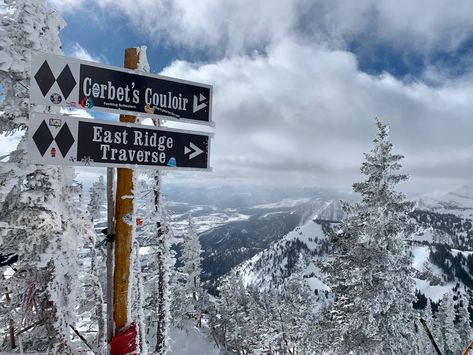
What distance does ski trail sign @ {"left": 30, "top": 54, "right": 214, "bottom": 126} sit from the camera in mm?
3285

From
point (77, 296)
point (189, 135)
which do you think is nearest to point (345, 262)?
point (77, 296)

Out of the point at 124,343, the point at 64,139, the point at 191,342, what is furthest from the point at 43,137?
the point at 191,342

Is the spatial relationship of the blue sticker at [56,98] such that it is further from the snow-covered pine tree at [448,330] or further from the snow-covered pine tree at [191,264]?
the snow-covered pine tree at [448,330]

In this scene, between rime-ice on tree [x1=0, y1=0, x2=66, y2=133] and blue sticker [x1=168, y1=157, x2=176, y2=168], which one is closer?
blue sticker [x1=168, y1=157, x2=176, y2=168]

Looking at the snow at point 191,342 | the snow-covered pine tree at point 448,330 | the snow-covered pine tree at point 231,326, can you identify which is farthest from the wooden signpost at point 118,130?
the snow-covered pine tree at point 448,330

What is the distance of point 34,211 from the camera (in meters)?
9.54

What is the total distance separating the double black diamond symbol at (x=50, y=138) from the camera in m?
3.24

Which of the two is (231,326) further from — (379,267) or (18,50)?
(18,50)

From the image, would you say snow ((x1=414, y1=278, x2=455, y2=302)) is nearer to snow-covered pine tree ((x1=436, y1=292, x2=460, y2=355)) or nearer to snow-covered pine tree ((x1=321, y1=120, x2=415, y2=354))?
snow-covered pine tree ((x1=436, y1=292, x2=460, y2=355))

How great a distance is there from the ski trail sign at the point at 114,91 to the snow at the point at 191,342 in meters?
44.6

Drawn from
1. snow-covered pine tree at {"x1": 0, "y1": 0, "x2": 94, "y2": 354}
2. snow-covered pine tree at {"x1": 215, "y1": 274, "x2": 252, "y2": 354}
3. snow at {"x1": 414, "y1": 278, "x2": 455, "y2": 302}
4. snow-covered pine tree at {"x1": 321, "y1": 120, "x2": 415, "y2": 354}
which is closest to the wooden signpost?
snow-covered pine tree at {"x1": 0, "y1": 0, "x2": 94, "y2": 354}

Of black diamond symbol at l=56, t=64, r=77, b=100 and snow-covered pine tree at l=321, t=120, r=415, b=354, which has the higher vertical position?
black diamond symbol at l=56, t=64, r=77, b=100

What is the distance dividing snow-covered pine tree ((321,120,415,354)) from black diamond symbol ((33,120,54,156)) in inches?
619

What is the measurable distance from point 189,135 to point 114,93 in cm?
92
